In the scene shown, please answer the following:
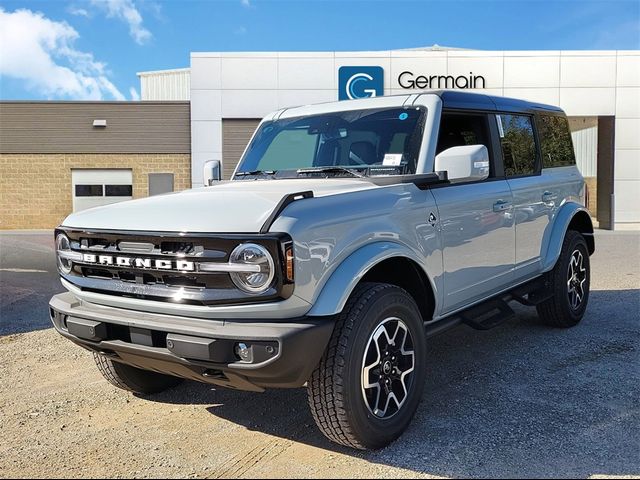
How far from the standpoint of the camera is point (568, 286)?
18.2ft

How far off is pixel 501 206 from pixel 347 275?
1906mm

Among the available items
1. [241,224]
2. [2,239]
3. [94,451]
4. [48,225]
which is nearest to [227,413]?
[94,451]

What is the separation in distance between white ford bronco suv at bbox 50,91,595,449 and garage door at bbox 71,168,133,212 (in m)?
18.2

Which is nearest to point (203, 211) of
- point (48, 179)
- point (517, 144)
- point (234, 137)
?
point (517, 144)

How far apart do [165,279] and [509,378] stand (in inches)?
104

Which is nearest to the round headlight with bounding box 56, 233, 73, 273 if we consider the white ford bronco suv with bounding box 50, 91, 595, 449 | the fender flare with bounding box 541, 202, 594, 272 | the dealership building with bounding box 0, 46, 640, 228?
the white ford bronco suv with bounding box 50, 91, 595, 449

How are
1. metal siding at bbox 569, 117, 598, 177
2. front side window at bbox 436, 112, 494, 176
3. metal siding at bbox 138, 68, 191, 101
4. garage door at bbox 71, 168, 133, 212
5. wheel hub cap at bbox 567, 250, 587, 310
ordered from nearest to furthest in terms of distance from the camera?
front side window at bbox 436, 112, 494, 176, wheel hub cap at bbox 567, 250, 587, 310, garage door at bbox 71, 168, 133, 212, metal siding at bbox 569, 117, 598, 177, metal siding at bbox 138, 68, 191, 101

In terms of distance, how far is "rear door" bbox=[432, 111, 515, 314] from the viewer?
12.5 feet

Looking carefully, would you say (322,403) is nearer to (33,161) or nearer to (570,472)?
(570,472)

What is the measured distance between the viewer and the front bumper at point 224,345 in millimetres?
2670

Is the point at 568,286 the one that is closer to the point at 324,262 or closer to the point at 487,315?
the point at 487,315

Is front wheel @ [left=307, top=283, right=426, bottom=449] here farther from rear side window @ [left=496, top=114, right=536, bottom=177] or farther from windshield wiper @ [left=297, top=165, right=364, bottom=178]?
rear side window @ [left=496, top=114, right=536, bottom=177]

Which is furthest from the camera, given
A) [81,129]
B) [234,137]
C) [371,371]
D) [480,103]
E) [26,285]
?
[81,129]

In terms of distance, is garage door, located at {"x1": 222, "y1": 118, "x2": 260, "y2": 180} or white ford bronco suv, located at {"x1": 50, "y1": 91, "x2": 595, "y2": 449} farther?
garage door, located at {"x1": 222, "y1": 118, "x2": 260, "y2": 180}
